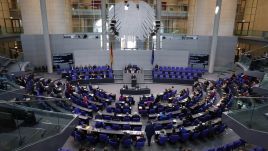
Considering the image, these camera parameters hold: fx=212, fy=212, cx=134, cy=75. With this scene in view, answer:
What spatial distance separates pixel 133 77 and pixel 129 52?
196 inches

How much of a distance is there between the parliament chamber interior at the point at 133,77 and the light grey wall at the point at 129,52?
0.43 feet

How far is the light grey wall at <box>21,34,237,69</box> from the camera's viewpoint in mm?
27719

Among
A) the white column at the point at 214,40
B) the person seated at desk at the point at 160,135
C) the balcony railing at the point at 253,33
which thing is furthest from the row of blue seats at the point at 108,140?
the balcony railing at the point at 253,33

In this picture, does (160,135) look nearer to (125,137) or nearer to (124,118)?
(125,137)

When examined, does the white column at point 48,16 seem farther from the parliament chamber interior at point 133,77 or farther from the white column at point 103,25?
the white column at point 103,25

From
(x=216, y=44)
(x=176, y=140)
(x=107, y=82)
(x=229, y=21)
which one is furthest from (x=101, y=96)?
(x=229, y=21)

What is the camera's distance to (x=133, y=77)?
2389 centimetres

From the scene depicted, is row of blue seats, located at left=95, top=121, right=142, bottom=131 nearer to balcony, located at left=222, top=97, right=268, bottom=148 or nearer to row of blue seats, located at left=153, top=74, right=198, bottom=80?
balcony, located at left=222, top=97, right=268, bottom=148

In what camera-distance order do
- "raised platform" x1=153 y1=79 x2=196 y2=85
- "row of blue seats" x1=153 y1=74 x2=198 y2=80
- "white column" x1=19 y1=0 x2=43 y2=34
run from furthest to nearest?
"white column" x1=19 y1=0 x2=43 y2=34 < "row of blue seats" x1=153 y1=74 x2=198 y2=80 < "raised platform" x1=153 y1=79 x2=196 y2=85

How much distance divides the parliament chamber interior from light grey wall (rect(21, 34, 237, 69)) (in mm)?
131

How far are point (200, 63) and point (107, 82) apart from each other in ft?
42.9

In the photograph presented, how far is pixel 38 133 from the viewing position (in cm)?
732

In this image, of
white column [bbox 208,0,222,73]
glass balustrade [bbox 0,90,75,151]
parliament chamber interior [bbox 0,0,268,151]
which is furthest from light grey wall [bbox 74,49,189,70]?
glass balustrade [bbox 0,90,75,151]

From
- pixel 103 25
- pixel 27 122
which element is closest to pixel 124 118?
pixel 27 122
